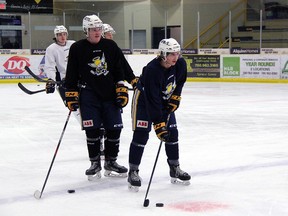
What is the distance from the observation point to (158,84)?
355 centimetres

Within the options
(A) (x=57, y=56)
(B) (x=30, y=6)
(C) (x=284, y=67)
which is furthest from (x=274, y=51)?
(A) (x=57, y=56)

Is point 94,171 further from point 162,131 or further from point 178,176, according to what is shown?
point 162,131

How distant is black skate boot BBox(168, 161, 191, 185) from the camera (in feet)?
12.6

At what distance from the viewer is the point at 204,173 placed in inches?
168

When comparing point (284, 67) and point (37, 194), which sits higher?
point (284, 67)

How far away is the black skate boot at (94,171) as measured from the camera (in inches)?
159

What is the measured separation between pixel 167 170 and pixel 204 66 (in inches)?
425

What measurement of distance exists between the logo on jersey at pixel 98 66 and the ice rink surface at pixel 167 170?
80cm

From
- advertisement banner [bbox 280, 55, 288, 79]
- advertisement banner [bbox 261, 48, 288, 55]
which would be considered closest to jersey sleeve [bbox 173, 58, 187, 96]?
advertisement banner [bbox 280, 55, 288, 79]

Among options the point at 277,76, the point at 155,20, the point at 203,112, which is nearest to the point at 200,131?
the point at 203,112

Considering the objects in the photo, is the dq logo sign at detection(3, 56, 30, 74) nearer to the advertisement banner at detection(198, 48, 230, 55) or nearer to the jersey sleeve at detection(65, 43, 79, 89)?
the advertisement banner at detection(198, 48, 230, 55)

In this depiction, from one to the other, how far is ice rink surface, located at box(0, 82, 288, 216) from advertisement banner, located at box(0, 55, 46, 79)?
20.8 feet

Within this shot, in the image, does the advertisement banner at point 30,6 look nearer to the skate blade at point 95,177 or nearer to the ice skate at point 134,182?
the skate blade at point 95,177

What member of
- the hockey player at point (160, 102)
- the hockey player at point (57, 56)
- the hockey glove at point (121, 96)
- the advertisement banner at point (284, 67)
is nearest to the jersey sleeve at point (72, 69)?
the hockey glove at point (121, 96)
